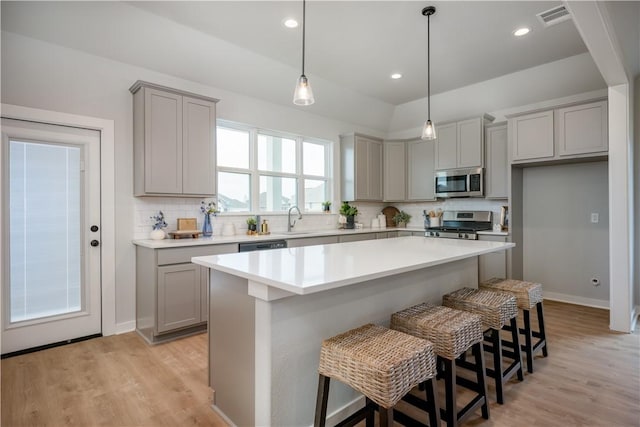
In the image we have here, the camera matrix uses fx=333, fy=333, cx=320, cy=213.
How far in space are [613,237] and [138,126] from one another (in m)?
4.81

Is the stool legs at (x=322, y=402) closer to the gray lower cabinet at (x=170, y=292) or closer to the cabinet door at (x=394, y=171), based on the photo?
the gray lower cabinet at (x=170, y=292)

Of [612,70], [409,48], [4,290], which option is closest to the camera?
[4,290]

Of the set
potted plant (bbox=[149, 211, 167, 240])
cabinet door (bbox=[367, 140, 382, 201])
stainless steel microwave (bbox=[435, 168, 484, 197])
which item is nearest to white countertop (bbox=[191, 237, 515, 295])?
potted plant (bbox=[149, 211, 167, 240])

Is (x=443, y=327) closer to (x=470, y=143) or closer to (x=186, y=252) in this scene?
(x=186, y=252)

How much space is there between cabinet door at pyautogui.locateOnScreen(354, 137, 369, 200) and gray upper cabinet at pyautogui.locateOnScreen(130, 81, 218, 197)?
2436mm

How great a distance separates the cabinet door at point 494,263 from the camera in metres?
4.28

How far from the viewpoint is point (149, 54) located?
10.9ft

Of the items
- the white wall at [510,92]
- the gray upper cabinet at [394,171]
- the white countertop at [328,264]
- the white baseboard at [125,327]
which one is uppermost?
the white wall at [510,92]

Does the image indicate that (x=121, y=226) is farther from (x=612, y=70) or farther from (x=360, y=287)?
(x=612, y=70)

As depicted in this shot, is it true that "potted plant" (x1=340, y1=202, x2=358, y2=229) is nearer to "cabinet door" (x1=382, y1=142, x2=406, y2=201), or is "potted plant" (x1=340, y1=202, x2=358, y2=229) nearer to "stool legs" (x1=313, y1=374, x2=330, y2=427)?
"cabinet door" (x1=382, y1=142, x2=406, y2=201)

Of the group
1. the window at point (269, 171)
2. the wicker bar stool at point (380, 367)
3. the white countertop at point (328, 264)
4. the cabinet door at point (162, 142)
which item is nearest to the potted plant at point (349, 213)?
the window at point (269, 171)

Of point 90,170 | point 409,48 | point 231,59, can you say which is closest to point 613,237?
point 409,48

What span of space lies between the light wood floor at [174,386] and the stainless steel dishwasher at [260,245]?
989mm

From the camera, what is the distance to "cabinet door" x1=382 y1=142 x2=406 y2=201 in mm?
5742
